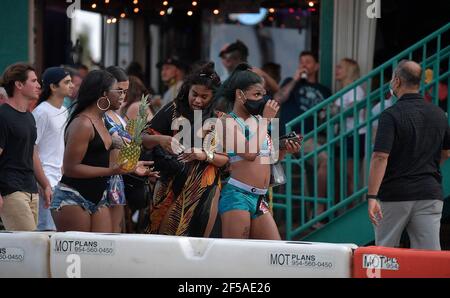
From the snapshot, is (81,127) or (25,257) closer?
(25,257)

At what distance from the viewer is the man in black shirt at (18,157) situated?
755cm

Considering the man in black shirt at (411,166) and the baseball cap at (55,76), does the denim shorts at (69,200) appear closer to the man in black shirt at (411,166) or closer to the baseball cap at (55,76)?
the baseball cap at (55,76)

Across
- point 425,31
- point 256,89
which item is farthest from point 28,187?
point 425,31

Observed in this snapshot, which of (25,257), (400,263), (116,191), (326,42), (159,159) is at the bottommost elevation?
(25,257)

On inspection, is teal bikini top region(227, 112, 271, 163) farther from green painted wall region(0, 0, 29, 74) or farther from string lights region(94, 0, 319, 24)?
string lights region(94, 0, 319, 24)

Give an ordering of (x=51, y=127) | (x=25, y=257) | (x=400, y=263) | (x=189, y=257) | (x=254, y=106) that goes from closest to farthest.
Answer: (x=400, y=263)
(x=189, y=257)
(x=25, y=257)
(x=254, y=106)
(x=51, y=127)

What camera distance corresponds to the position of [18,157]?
7621 millimetres

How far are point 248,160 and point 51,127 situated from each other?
222 cm

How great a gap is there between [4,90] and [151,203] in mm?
1474

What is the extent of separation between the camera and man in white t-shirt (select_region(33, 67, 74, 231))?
857cm

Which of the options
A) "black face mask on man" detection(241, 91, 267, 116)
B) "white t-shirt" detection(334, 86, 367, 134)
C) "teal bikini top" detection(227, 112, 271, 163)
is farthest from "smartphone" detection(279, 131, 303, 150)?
"white t-shirt" detection(334, 86, 367, 134)

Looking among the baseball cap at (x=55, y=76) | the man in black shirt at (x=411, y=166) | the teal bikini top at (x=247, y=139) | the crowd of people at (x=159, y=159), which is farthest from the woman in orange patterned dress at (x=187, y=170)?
the baseball cap at (x=55, y=76)

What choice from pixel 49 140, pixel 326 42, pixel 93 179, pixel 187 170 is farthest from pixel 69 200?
pixel 326 42

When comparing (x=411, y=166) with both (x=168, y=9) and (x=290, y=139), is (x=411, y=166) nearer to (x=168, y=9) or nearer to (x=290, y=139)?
(x=290, y=139)
